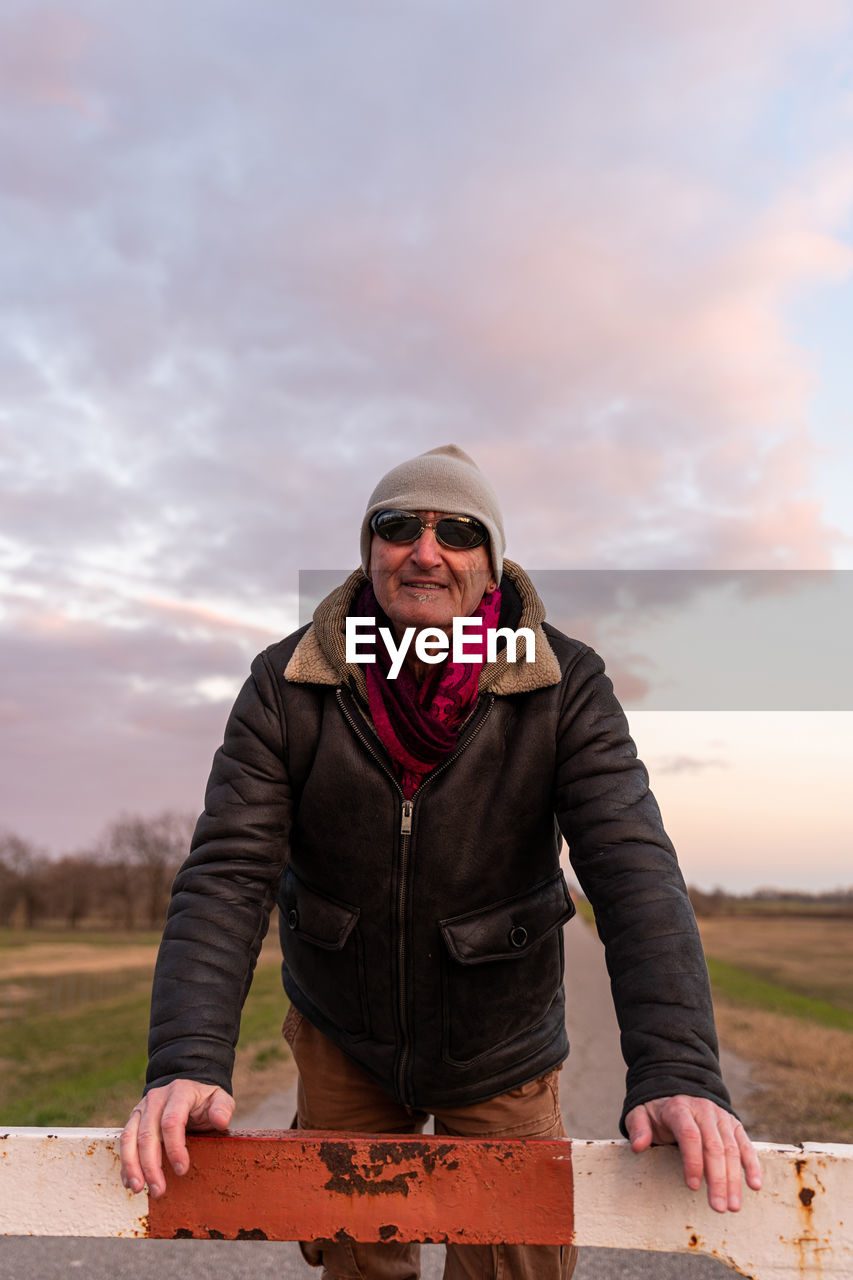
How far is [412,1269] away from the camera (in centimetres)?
309

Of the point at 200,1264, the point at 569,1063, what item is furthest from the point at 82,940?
the point at 200,1264

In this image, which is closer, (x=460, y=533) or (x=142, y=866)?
(x=460, y=533)

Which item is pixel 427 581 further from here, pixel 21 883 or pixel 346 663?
pixel 21 883

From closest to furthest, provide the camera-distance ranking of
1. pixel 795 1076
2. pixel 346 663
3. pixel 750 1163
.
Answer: pixel 750 1163
pixel 346 663
pixel 795 1076

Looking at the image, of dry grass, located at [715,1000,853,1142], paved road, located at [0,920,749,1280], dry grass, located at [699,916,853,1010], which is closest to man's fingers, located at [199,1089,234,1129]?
paved road, located at [0,920,749,1280]

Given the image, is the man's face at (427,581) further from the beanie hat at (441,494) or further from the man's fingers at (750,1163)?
the man's fingers at (750,1163)

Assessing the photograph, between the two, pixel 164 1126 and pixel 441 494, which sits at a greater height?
pixel 441 494

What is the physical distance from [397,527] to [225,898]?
1133 millimetres

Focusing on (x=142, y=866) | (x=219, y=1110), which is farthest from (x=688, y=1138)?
(x=142, y=866)

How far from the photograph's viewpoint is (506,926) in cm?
279

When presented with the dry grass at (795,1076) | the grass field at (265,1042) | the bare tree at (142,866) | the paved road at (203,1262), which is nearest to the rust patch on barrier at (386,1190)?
the paved road at (203,1262)

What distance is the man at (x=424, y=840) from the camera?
257 centimetres

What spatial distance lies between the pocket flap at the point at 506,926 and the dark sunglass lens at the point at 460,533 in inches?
39.2

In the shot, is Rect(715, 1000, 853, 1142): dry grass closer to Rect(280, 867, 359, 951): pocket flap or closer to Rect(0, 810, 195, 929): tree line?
Rect(280, 867, 359, 951): pocket flap
